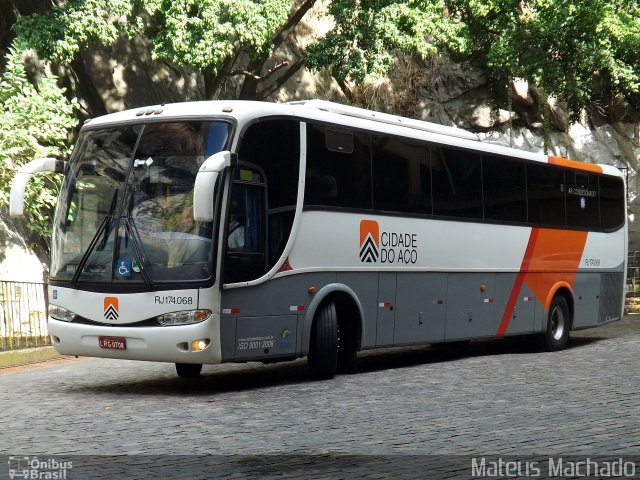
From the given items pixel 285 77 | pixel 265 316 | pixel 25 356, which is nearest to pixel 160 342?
pixel 265 316

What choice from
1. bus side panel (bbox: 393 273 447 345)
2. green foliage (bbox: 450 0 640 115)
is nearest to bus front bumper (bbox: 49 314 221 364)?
bus side panel (bbox: 393 273 447 345)

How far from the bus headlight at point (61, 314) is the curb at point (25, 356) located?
4.71 m

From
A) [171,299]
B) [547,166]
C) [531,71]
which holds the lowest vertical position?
[171,299]

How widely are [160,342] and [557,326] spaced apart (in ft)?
31.5

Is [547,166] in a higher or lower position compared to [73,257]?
higher

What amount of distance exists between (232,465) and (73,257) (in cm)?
563

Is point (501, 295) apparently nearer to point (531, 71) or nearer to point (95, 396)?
point (95, 396)

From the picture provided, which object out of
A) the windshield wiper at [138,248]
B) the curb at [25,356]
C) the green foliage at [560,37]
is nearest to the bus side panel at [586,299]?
the curb at [25,356]

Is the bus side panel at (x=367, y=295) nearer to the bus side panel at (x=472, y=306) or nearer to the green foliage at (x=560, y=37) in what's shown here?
the bus side panel at (x=472, y=306)

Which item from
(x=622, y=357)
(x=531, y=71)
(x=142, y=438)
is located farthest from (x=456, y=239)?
(x=531, y=71)

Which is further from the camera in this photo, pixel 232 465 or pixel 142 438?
pixel 142 438

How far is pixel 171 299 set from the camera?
1239 cm

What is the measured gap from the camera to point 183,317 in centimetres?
1238

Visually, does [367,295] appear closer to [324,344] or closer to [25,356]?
[324,344]
